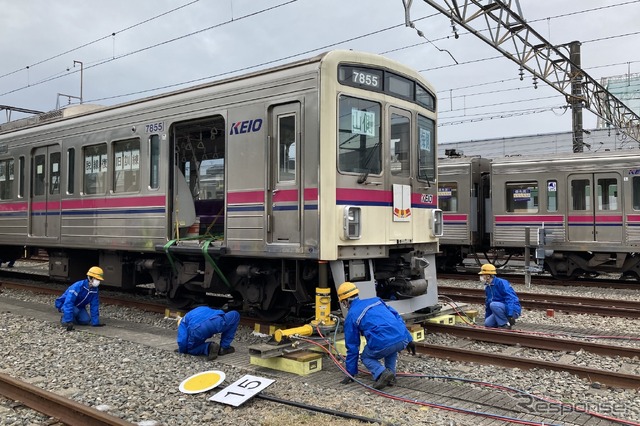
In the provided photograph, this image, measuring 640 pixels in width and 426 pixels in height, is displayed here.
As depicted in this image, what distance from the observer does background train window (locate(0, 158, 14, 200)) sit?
12680 millimetres

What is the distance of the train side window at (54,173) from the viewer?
11.3 meters

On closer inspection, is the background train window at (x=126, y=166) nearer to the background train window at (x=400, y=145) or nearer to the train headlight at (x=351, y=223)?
the train headlight at (x=351, y=223)

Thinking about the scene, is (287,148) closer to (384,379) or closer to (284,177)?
(284,177)

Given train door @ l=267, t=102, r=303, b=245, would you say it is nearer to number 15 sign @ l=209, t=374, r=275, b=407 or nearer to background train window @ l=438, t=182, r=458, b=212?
number 15 sign @ l=209, t=374, r=275, b=407

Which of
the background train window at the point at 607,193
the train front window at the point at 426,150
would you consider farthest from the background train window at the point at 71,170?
the background train window at the point at 607,193

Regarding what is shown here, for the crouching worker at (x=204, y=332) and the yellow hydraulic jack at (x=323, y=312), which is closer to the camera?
the crouching worker at (x=204, y=332)

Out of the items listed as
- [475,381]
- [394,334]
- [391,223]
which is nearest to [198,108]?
[391,223]

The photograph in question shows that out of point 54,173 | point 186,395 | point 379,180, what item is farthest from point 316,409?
point 54,173

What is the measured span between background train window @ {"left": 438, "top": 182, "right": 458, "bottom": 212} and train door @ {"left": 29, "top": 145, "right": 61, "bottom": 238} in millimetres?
10272

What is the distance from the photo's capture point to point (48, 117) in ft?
39.6

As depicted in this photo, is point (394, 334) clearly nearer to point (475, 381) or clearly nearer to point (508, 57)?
point (475, 381)

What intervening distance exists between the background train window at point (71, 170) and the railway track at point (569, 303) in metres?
7.80

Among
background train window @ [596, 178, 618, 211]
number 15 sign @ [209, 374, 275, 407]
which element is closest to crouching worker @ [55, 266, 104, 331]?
number 15 sign @ [209, 374, 275, 407]

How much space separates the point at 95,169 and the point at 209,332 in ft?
16.4
